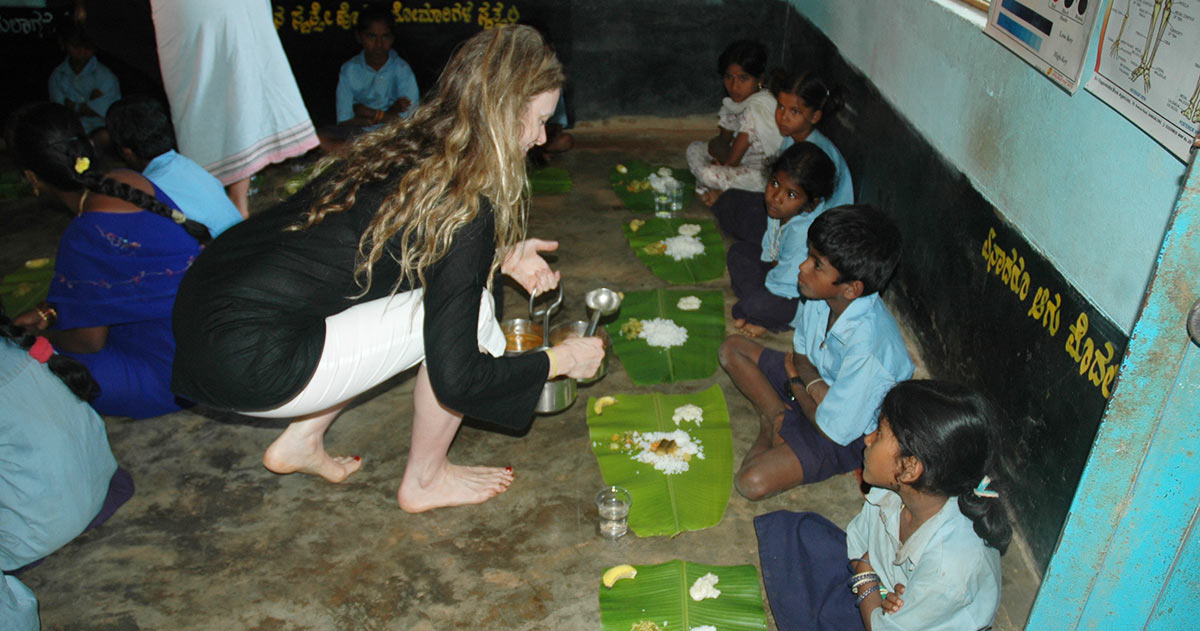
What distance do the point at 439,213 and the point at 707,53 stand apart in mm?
4419

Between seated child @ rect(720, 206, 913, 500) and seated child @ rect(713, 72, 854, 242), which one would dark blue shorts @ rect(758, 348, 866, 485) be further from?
seated child @ rect(713, 72, 854, 242)

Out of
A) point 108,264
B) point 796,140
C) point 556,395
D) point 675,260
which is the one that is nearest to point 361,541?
point 556,395

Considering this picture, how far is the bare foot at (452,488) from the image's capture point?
2.65 meters

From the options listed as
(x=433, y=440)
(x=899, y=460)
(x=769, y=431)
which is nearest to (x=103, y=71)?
(x=433, y=440)

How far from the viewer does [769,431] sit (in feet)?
9.57

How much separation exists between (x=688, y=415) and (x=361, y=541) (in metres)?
1.21

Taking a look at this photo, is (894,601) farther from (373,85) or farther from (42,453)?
(373,85)

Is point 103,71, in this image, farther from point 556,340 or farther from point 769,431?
point 769,431

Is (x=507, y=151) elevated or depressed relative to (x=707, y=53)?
elevated

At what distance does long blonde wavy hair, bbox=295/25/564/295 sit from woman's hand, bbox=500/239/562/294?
595 mm

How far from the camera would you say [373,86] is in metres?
5.53

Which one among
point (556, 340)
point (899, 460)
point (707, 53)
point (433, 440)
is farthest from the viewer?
point (707, 53)

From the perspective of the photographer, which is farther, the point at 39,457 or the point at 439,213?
the point at 39,457

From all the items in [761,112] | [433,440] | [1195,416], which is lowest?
[433,440]
